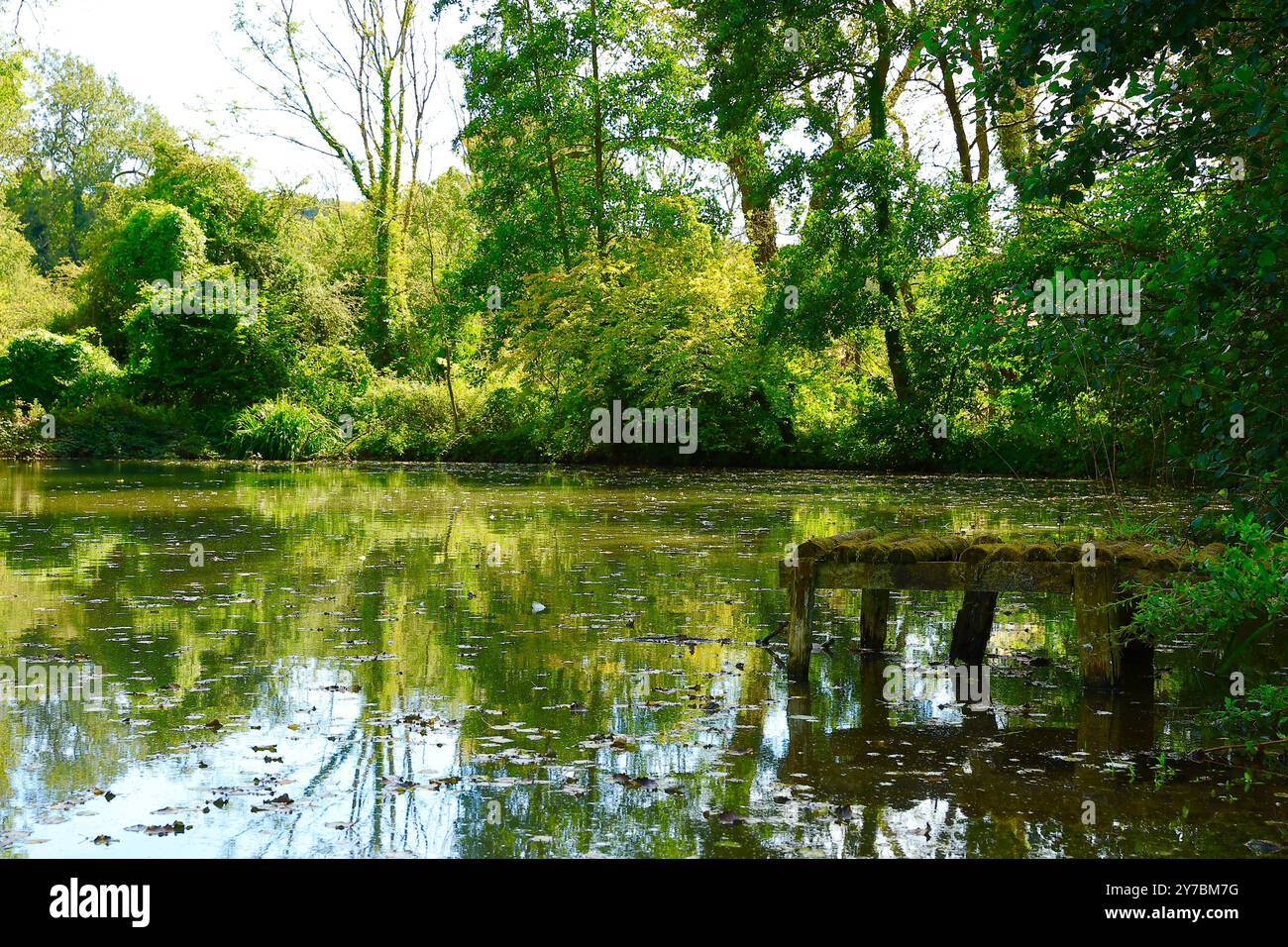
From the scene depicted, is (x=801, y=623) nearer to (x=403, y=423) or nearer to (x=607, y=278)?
(x=607, y=278)

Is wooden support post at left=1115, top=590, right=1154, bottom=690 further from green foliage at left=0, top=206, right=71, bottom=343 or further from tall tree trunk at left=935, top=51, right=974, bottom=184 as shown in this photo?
green foliage at left=0, top=206, right=71, bottom=343

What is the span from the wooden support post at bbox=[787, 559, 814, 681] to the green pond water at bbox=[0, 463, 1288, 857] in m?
0.14

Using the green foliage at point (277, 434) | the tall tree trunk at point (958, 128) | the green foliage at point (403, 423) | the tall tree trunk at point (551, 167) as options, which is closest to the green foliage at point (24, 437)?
the green foliage at point (277, 434)

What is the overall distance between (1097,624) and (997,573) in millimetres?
589

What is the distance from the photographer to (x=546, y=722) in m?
5.59

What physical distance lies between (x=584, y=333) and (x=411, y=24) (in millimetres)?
18401

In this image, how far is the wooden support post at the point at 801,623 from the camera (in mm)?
6465

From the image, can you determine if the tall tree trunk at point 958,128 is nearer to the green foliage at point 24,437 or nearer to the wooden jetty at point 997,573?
the wooden jetty at point 997,573

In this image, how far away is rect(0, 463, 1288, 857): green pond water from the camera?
413 centimetres

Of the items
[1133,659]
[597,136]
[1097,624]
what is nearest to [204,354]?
[597,136]

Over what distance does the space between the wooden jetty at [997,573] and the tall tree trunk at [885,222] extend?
19.1 m

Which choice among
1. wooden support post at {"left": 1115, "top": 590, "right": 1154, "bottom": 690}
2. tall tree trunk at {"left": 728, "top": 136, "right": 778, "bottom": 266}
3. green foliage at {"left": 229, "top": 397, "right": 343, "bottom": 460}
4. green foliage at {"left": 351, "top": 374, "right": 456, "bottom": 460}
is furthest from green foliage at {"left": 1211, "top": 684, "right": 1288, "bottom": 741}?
green foliage at {"left": 229, "top": 397, "right": 343, "bottom": 460}
